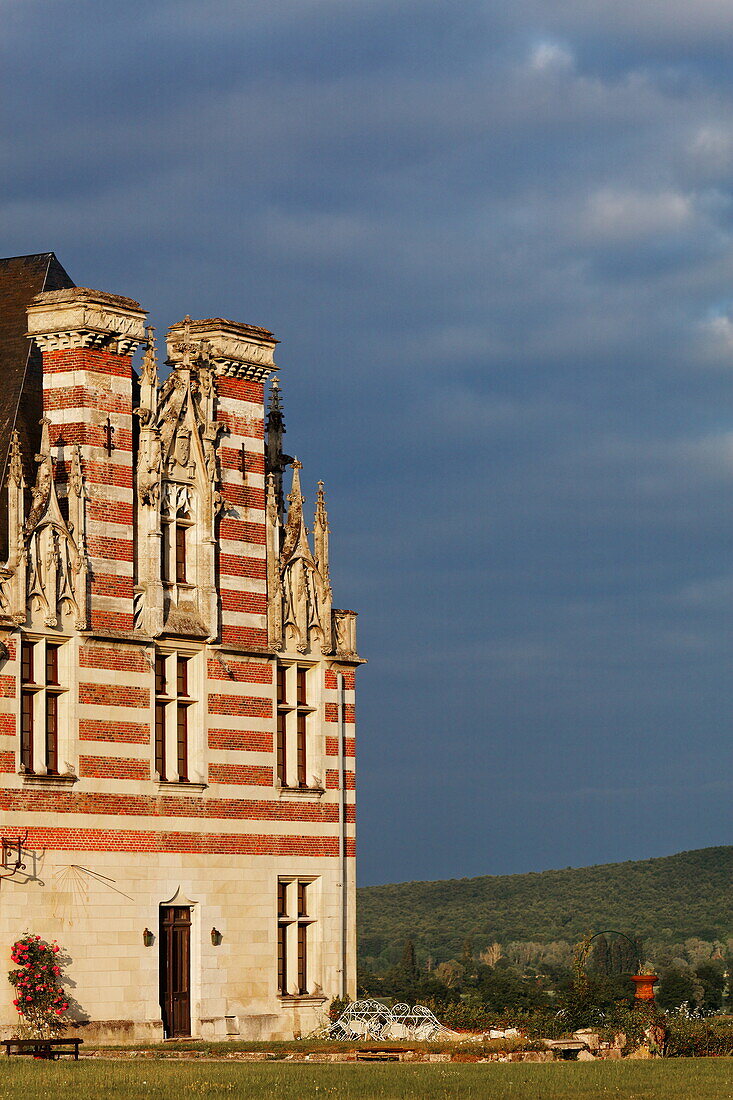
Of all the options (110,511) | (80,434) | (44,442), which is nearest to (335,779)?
(110,511)

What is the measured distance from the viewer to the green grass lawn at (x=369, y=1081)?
86.9ft

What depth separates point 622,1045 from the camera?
3481 centimetres

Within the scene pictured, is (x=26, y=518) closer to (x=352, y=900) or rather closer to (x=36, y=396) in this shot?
(x=36, y=396)

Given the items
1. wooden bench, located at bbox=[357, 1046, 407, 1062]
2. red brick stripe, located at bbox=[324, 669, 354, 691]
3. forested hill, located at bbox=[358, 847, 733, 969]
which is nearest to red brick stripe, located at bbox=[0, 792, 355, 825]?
red brick stripe, located at bbox=[324, 669, 354, 691]

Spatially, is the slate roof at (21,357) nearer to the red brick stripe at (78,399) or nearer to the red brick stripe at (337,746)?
the red brick stripe at (78,399)

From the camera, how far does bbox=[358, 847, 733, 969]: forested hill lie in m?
116

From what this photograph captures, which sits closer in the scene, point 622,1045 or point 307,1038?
point 622,1045

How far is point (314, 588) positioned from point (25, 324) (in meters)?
8.20

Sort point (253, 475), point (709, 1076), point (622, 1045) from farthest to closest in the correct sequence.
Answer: point (253, 475)
point (622, 1045)
point (709, 1076)

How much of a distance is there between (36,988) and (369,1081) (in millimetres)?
9720

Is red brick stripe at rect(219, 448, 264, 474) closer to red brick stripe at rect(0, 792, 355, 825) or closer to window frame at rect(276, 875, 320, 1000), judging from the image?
red brick stripe at rect(0, 792, 355, 825)

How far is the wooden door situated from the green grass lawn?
774 centimetres

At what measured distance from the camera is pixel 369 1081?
28578 millimetres

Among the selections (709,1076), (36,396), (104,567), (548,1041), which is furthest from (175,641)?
(709,1076)
